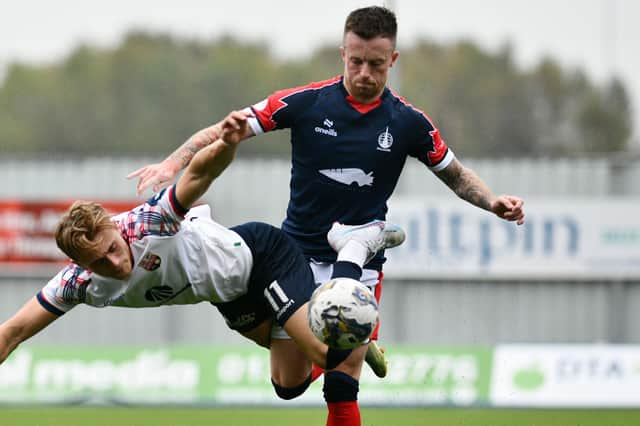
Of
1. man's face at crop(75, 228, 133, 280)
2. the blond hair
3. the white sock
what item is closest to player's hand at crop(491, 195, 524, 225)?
the white sock

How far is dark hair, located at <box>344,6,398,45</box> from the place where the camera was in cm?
653

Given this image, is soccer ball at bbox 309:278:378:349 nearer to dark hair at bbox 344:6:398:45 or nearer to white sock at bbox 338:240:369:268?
white sock at bbox 338:240:369:268

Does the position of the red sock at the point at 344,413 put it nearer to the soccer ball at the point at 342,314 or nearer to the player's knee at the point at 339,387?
the player's knee at the point at 339,387

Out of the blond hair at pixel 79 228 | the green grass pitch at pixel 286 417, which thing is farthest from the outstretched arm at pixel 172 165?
the green grass pitch at pixel 286 417

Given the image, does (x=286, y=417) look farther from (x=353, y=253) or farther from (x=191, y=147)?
(x=191, y=147)

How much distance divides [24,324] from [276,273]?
1490 millimetres

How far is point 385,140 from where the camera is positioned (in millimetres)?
6812

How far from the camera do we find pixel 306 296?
662 cm

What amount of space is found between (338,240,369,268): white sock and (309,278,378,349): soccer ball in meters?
0.36

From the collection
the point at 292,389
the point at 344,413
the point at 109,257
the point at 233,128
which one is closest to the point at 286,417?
the point at 292,389

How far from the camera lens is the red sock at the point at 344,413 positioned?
6762mm

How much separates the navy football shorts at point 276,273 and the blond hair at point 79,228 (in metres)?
1.05

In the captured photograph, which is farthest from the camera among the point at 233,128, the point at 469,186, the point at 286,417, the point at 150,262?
the point at 286,417

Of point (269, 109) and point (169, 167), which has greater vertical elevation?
point (269, 109)
